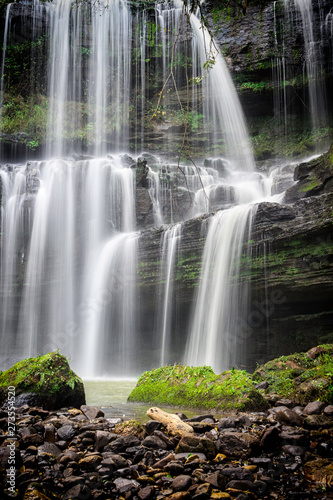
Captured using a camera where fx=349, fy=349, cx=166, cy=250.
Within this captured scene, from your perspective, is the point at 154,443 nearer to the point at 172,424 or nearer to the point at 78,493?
the point at 172,424

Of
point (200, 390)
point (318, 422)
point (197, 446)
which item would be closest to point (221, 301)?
point (200, 390)

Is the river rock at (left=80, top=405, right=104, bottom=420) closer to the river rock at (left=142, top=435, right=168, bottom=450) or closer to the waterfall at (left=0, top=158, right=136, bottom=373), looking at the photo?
the river rock at (left=142, top=435, right=168, bottom=450)

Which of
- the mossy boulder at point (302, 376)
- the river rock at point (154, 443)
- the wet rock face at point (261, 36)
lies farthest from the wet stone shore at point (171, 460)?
the wet rock face at point (261, 36)

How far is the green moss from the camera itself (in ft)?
16.8

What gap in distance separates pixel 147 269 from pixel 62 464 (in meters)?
10.3

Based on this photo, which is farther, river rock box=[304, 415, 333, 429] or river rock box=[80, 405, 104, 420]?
river rock box=[80, 405, 104, 420]

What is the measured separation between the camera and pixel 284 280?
1005 centimetres

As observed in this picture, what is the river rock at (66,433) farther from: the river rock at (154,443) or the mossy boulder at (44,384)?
the mossy boulder at (44,384)

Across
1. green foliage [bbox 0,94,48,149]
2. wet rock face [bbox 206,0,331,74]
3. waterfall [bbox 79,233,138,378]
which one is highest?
wet rock face [bbox 206,0,331,74]

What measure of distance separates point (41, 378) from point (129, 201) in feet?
45.3

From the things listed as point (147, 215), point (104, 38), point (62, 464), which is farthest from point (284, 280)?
point (104, 38)

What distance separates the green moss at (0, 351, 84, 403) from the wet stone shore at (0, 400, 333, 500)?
3.62 feet

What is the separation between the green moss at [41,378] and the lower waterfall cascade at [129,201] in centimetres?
332

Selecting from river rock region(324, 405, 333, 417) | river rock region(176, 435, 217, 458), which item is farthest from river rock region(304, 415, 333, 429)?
river rock region(176, 435, 217, 458)
